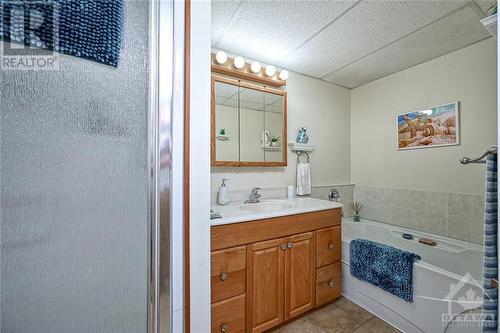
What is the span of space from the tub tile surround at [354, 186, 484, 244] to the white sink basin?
127 centimetres

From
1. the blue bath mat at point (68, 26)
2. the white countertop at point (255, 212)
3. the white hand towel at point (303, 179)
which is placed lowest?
the white countertop at point (255, 212)

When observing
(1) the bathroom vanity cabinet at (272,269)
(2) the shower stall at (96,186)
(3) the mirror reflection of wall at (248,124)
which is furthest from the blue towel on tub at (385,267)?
(2) the shower stall at (96,186)

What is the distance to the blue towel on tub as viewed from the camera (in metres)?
1.49

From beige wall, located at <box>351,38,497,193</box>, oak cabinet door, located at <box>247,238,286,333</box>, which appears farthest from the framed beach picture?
oak cabinet door, located at <box>247,238,286,333</box>

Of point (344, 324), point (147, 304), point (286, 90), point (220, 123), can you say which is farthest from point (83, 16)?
point (344, 324)

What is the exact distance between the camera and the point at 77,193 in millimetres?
524

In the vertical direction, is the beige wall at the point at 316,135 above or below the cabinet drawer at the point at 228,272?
above

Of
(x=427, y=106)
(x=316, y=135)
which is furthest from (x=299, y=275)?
(x=427, y=106)

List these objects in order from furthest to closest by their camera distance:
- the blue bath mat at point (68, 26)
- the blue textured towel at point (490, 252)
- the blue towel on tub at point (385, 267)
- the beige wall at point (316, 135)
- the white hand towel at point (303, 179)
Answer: the white hand towel at point (303, 179), the beige wall at point (316, 135), the blue towel on tub at point (385, 267), the blue textured towel at point (490, 252), the blue bath mat at point (68, 26)

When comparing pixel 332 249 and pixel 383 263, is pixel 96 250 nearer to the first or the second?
pixel 332 249

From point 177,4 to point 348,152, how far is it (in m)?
2.60

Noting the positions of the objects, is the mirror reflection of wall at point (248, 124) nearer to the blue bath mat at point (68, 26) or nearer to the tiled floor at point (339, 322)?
the blue bath mat at point (68, 26)

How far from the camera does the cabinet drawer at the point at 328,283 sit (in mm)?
1709

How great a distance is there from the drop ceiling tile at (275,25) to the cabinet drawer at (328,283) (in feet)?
6.35
